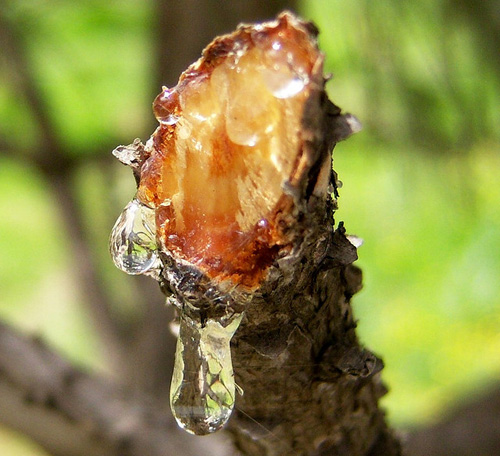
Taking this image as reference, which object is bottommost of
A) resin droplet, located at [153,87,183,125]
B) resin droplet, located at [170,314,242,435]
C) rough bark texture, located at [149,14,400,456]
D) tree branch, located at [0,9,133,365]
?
resin droplet, located at [170,314,242,435]

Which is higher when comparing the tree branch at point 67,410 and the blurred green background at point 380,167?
the blurred green background at point 380,167

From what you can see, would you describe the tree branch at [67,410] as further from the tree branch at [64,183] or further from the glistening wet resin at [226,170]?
the tree branch at [64,183]

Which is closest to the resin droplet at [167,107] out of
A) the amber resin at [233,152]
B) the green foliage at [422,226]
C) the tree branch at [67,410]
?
the amber resin at [233,152]

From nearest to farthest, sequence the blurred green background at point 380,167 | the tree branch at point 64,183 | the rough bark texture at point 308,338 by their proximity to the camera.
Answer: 1. the rough bark texture at point 308,338
2. the blurred green background at point 380,167
3. the tree branch at point 64,183

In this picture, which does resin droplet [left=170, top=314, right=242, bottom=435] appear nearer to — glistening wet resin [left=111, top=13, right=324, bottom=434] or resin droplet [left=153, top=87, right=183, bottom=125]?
glistening wet resin [left=111, top=13, right=324, bottom=434]

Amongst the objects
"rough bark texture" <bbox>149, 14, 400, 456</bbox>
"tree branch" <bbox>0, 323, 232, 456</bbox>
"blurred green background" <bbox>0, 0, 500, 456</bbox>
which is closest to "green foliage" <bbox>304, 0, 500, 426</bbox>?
"blurred green background" <bbox>0, 0, 500, 456</bbox>

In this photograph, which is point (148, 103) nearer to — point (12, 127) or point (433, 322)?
point (12, 127)

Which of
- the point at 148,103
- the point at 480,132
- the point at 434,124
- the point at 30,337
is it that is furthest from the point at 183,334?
the point at 148,103
